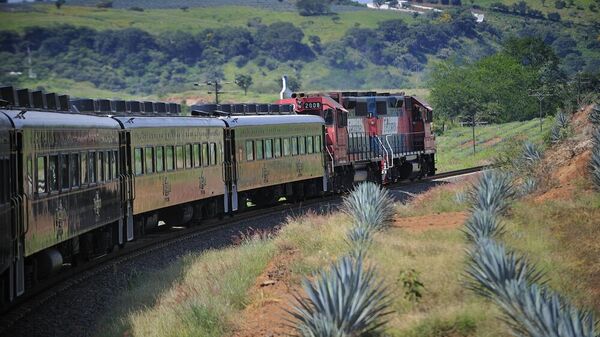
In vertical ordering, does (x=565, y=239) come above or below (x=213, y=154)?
below

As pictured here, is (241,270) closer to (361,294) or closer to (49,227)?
(49,227)

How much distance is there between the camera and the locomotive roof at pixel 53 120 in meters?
16.0

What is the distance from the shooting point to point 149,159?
2530 centimetres

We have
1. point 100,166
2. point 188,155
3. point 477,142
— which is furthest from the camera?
point 477,142

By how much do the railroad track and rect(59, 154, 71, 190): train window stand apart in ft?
5.83

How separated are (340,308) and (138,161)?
13084 mm

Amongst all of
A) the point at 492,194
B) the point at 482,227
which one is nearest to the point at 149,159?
the point at 492,194

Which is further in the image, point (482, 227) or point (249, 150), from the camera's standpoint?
point (249, 150)

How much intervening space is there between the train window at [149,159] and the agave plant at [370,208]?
4820mm

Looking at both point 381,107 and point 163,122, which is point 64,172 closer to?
point 163,122

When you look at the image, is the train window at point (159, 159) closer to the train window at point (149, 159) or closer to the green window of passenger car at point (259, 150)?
the train window at point (149, 159)

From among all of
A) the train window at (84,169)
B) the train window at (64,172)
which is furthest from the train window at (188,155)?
the train window at (64,172)

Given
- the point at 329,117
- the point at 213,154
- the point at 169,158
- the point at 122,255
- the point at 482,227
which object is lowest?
the point at 122,255

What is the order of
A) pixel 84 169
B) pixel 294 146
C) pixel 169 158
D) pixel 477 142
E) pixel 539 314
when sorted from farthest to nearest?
pixel 477 142, pixel 294 146, pixel 169 158, pixel 84 169, pixel 539 314
